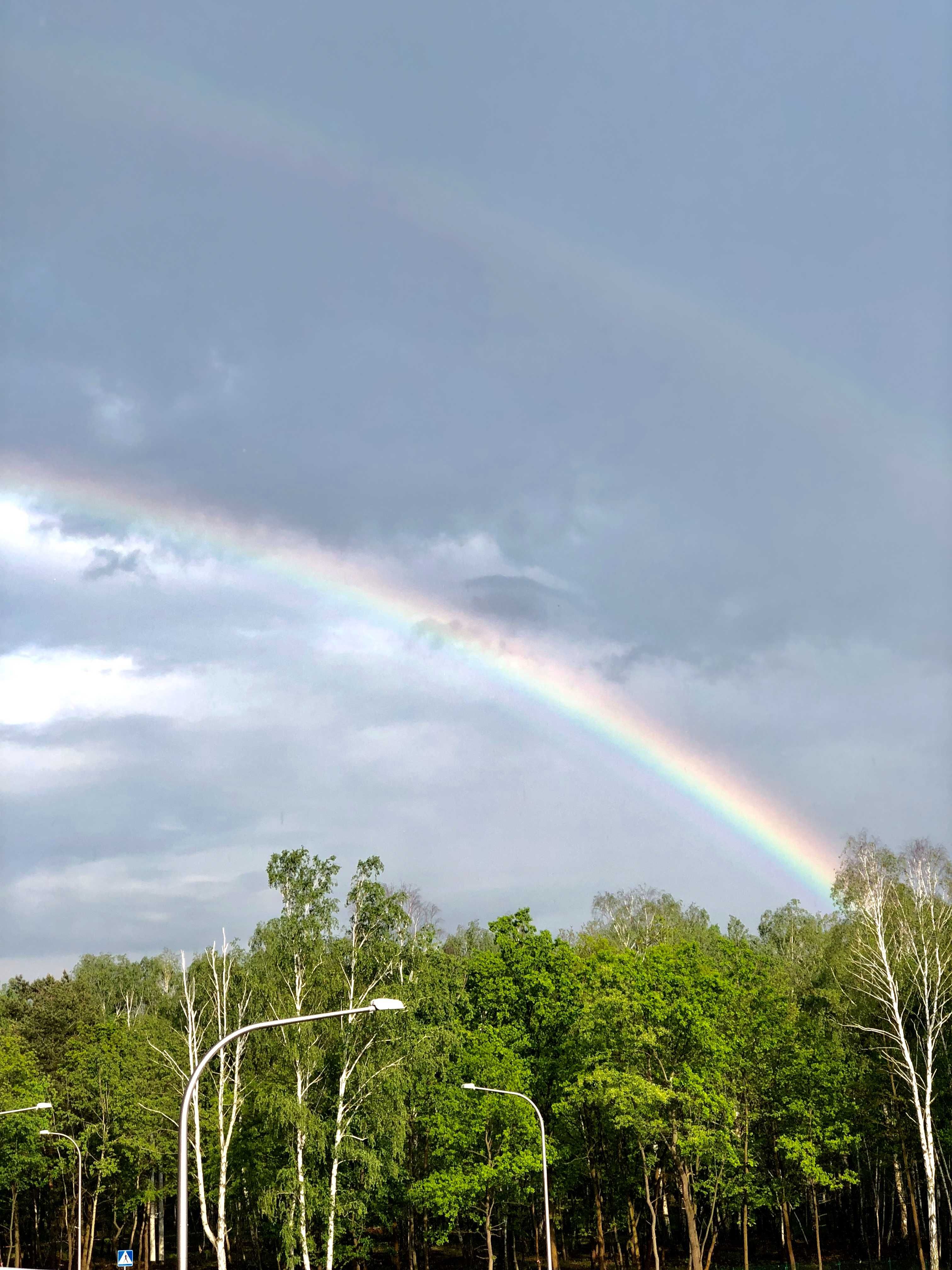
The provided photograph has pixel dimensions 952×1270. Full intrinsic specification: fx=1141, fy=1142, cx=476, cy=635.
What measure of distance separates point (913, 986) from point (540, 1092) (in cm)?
2024

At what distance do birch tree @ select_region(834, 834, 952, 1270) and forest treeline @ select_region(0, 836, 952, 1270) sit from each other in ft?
0.82

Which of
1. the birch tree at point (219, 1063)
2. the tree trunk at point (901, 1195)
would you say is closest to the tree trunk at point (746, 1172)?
the tree trunk at point (901, 1195)

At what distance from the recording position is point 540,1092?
61562 millimetres

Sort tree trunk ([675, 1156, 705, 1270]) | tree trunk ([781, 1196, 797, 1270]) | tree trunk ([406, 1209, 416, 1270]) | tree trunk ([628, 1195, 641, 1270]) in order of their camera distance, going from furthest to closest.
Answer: tree trunk ([406, 1209, 416, 1270]) → tree trunk ([628, 1195, 641, 1270]) → tree trunk ([781, 1196, 797, 1270]) → tree trunk ([675, 1156, 705, 1270])

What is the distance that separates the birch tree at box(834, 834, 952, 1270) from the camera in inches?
2082

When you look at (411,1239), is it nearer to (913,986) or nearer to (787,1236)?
(787,1236)

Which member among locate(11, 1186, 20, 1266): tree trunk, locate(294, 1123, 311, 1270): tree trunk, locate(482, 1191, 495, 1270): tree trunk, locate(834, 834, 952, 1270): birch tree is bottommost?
locate(11, 1186, 20, 1266): tree trunk

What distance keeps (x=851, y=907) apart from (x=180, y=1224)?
2379 inches

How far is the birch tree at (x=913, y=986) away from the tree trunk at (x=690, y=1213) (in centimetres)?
984

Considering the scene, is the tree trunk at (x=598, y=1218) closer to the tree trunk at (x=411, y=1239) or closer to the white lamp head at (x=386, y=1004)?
the tree trunk at (x=411, y=1239)

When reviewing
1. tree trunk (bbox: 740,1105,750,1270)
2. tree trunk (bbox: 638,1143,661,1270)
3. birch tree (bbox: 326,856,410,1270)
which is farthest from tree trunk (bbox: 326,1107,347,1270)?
tree trunk (bbox: 740,1105,750,1270)

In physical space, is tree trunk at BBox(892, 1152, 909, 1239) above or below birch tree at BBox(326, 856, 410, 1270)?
below

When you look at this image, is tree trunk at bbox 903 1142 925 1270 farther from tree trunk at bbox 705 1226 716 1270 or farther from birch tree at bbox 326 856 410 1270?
birch tree at bbox 326 856 410 1270

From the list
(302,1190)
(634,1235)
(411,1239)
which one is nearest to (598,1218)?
(634,1235)
